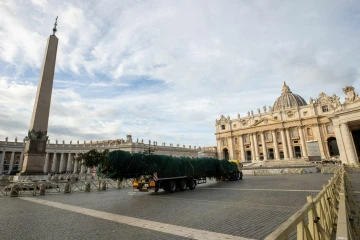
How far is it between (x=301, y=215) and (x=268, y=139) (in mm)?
77465

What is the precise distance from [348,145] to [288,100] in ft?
203

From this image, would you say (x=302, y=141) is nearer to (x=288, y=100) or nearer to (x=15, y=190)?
(x=288, y=100)

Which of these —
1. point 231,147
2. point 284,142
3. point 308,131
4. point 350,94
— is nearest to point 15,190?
point 350,94

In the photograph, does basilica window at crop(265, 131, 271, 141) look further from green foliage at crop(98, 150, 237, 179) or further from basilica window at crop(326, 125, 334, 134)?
green foliage at crop(98, 150, 237, 179)

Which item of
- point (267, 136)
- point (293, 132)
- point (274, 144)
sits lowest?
point (274, 144)

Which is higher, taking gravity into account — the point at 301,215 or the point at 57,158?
the point at 57,158

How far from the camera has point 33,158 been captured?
2073cm

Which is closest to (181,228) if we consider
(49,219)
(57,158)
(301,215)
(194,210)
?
(194,210)

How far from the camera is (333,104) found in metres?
63.5

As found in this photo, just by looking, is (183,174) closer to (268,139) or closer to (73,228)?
(73,228)

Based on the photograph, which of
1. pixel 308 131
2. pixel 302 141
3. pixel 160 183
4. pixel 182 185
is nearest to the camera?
pixel 160 183

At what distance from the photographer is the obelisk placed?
2044cm

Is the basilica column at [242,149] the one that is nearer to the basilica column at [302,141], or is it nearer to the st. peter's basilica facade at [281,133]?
the st. peter's basilica facade at [281,133]

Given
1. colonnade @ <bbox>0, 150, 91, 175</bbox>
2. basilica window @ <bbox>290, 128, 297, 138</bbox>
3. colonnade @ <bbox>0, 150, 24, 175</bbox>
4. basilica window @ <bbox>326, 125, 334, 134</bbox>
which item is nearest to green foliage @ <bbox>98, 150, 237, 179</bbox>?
basilica window @ <bbox>290, 128, 297, 138</bbox>
